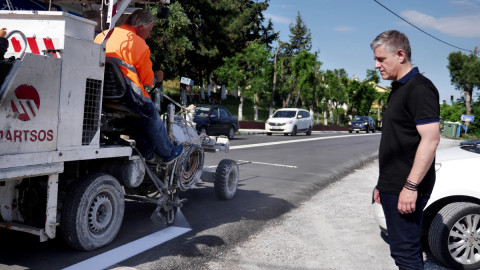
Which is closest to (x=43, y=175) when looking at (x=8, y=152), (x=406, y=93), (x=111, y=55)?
(x=8, y=152)

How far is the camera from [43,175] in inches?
136

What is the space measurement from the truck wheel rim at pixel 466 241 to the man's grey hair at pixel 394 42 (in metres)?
2.15

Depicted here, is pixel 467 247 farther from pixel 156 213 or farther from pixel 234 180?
pixel 234 180

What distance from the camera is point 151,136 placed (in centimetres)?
459

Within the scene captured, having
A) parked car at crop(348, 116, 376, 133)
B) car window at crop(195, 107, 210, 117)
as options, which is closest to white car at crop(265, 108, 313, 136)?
car window at crop(195, 107, 210, 117)

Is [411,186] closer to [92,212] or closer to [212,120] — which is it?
[92,212]

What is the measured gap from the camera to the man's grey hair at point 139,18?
4.54m

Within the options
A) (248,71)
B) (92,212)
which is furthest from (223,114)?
(248,71)

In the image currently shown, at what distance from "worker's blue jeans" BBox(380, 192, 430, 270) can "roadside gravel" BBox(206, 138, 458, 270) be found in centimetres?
151

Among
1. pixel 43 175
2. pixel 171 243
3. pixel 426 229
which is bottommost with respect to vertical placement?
pixel 171 243

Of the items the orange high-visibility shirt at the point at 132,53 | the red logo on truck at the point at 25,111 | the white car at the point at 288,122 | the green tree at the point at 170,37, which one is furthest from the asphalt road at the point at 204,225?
the green tree at the point at 170,37

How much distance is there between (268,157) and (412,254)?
34.0ft

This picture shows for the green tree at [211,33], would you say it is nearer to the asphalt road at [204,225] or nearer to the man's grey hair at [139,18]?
the asphalt road at [204,225]

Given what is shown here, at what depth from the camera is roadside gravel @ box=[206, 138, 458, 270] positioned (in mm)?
4176
